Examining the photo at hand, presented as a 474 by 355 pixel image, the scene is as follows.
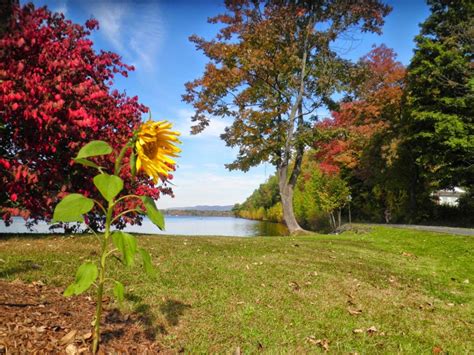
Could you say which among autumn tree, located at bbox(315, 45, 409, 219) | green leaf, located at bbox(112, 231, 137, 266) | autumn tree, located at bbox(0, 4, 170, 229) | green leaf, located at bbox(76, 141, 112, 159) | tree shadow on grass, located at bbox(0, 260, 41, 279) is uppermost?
autumn tree, located at bbox(315, 45, 409, 219)

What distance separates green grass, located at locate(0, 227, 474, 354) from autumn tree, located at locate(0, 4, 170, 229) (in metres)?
1.12

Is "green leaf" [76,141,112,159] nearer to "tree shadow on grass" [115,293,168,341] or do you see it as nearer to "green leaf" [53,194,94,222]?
"green leaf" [53,194,94,222]

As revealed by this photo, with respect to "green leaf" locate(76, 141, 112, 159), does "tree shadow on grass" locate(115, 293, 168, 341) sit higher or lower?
lower

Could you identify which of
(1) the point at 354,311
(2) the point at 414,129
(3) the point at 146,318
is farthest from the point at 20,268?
(2) the point at 414,129

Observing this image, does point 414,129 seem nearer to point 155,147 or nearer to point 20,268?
point 20,268

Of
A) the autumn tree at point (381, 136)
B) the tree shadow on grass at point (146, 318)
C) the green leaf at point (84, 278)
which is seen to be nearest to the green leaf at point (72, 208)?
the green leaf at point (84, 278)

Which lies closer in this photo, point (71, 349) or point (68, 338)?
point (71, 349)

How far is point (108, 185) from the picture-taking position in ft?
5.82

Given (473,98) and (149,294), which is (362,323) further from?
(473,98)

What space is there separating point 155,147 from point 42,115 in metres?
5.67

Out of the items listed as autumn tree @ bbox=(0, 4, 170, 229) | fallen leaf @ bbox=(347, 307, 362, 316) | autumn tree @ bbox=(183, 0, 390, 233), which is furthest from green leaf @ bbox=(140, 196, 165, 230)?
autumn tree @ bbox=(183, 0, 390, 233)

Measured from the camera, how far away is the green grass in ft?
11.3

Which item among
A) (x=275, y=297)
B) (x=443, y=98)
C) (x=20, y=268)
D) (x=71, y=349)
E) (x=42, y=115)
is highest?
(x=443, y=98)

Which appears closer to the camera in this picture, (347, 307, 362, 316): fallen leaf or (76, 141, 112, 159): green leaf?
(76, 141, 112, 159): green leaf
